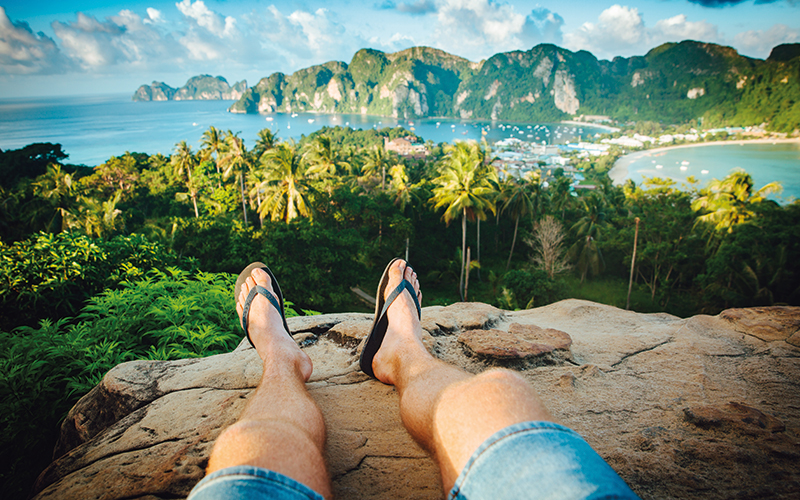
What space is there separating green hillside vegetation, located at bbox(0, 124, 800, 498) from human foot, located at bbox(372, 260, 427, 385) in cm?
151

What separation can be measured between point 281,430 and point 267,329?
1134 mm

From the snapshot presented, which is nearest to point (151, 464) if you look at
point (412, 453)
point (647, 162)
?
point (412, 453)

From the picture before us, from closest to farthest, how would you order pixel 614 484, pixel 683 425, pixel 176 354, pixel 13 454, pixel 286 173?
1. pixel 614 484
2. pixel 683 425
3. pixel 13 454
4. pixel 176 354
5. pixel 286 173

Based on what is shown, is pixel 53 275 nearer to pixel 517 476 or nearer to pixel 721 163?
pixel 517 476

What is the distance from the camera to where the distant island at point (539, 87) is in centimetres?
9994

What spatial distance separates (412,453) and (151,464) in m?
0.99

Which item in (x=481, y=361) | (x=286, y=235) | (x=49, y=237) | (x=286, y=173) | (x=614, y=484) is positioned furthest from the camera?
(x=286, y=173)

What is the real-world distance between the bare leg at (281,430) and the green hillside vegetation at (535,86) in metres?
113

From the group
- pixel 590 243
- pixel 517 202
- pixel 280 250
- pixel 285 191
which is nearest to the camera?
pixel 280 250

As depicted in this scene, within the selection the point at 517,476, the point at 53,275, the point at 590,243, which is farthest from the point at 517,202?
the point at 517,476

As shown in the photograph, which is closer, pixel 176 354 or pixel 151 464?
pixel 151 464

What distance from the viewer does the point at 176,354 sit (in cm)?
258

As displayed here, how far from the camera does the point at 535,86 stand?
138 metres

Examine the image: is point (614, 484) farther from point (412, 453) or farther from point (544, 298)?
point (544, 298)
